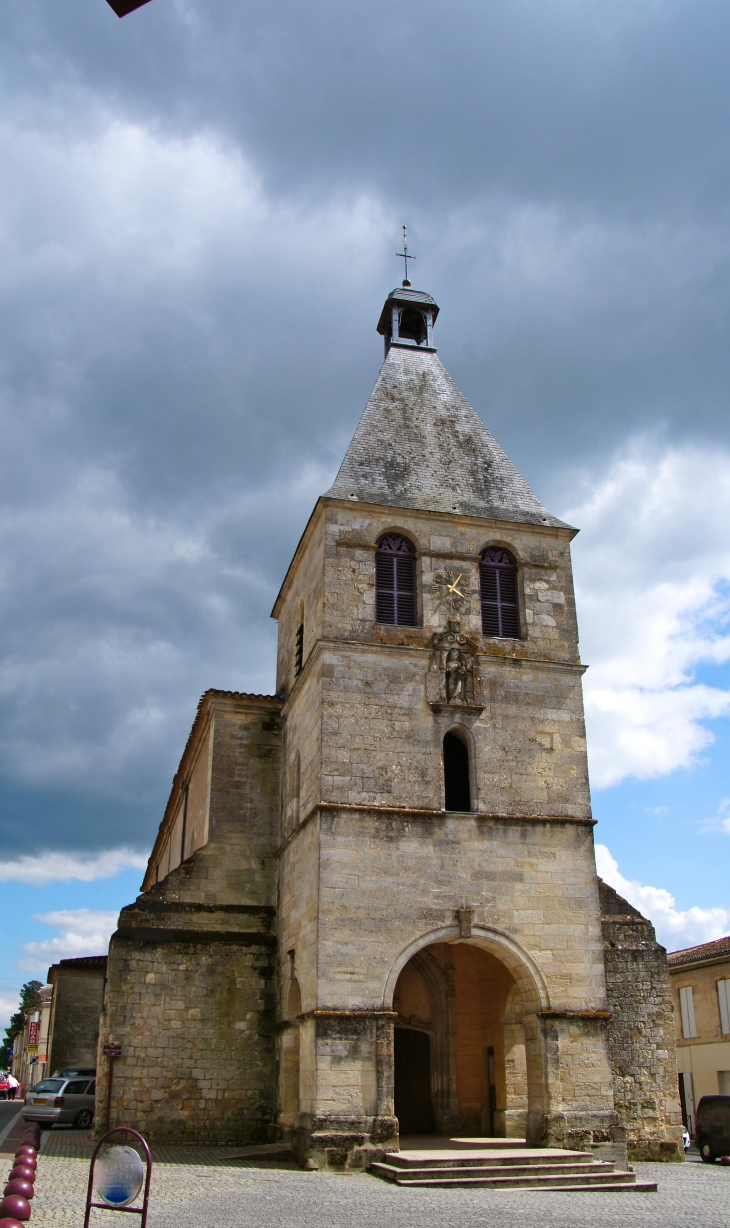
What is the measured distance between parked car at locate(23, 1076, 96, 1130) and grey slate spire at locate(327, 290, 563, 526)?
48.1 ft

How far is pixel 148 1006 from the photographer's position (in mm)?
17688

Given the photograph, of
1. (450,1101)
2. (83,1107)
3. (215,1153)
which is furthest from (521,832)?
(83,1107)

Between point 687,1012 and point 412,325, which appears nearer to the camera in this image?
point 412,325

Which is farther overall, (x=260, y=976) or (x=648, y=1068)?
(x=260, y=976)

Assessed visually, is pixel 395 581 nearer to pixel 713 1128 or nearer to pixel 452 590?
pixel 452 590

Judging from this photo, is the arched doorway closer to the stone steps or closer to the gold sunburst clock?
the stone steps

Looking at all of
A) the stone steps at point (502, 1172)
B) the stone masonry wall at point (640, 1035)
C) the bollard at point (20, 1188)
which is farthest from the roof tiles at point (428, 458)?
the bollard at point (20, 1188)

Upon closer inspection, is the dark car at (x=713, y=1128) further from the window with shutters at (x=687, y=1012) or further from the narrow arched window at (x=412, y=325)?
the narrow arched window at (x=412, y=325)

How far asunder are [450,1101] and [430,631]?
8656mm

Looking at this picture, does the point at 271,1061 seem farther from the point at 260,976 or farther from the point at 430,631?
the point at 430,631

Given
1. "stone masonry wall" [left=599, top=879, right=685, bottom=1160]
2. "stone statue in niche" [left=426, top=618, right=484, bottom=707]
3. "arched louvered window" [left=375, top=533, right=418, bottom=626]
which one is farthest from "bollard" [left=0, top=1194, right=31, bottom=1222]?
"stone masonry wall" [left=599, top=879, right=685, bottom=1160]

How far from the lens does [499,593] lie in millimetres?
18531

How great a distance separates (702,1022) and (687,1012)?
954mm

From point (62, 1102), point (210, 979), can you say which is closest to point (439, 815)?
point (210, 979)
